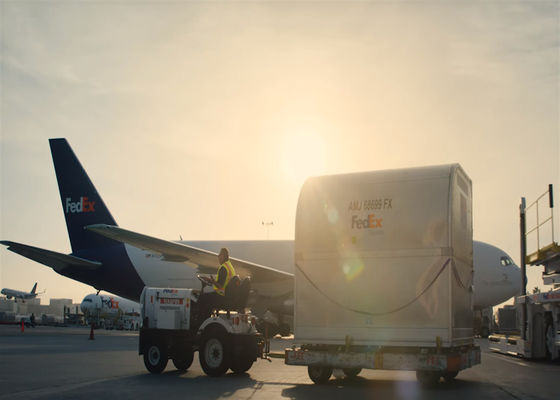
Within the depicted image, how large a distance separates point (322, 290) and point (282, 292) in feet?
55.7

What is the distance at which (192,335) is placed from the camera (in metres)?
12.3

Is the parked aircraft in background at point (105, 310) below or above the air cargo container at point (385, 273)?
below

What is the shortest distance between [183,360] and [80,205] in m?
18.5

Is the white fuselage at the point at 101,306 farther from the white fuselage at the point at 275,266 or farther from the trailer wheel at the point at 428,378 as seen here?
the trailer wheel at the point at 428,378

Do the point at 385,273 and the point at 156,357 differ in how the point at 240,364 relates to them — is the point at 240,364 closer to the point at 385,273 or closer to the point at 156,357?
the point at 156,357

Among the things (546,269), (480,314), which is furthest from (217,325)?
(480,314)

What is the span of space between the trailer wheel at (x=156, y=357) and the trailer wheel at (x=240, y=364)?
1373mm

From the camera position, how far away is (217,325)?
11.7 meters

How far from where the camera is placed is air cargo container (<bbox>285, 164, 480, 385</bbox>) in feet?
31.3

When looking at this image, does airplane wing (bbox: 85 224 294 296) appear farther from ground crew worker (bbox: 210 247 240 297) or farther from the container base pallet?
the container base pallet

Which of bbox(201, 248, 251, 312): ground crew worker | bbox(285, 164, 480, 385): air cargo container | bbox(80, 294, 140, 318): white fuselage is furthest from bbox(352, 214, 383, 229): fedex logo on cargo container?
bbox(80, 294, 140, 318): white fuselage

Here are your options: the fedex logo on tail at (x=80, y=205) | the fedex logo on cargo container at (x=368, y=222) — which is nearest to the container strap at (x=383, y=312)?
the fedex logo on cargo container at (x=368, y=222)

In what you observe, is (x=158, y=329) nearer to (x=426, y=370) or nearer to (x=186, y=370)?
(x=186, y=370)

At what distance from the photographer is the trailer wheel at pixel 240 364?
11.7 metres
